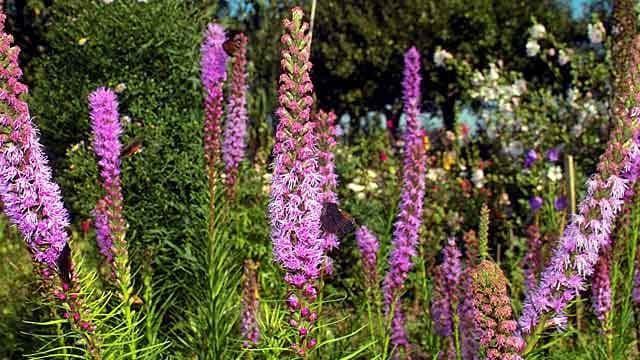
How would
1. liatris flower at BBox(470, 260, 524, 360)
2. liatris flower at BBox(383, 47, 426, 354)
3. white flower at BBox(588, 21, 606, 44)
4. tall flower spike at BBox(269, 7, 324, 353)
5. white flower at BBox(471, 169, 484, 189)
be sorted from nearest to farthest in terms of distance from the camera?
liatris flower at BBox(470, 260, 524, 360)
tall flower spike at BBox(269, 7, 324, 353)
liatris flower at BBox(383, 47, 426, 354)
white flower at BBox(588, 21, 606, 44)
white flower at BBox(471, 169, 484, 189)

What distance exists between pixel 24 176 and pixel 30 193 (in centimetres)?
4

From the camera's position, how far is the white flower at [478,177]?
782 cm

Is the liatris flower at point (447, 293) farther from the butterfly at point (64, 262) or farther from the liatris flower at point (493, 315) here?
the butterfly at point (64, 262)

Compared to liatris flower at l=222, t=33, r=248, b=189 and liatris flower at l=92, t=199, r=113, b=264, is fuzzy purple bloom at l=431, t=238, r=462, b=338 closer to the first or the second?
liatris flower at l=222, t=33, r=248, b=189

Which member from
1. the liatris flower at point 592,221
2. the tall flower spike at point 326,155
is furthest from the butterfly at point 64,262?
the liatris flower at point 592,221

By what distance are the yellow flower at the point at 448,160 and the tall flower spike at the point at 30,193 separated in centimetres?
672

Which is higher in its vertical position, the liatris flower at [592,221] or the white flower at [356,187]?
the white flower at [356,187]

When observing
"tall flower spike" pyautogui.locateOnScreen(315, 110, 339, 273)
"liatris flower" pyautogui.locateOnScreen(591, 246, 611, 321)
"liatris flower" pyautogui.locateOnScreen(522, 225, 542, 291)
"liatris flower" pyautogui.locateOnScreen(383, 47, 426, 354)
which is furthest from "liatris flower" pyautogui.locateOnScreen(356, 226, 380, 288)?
"liatris flower" pyautogui.locateOnScreen(591, 246, 611, 321)

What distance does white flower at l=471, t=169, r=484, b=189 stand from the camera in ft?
25.6

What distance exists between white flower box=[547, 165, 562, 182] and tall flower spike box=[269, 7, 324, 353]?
5.78m

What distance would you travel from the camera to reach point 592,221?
1782 millimetres

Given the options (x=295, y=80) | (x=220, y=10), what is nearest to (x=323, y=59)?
(x=220, y=10)

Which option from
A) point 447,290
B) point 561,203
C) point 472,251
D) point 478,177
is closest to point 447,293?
point 447,290

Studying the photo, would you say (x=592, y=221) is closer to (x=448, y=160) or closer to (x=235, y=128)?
(x=235, y=128)
